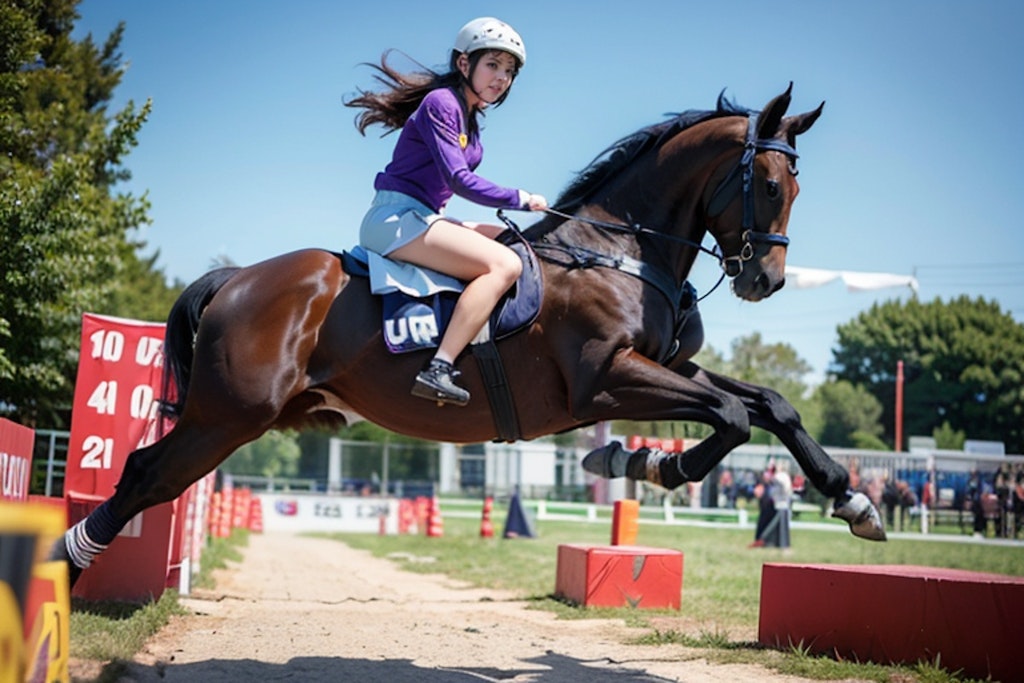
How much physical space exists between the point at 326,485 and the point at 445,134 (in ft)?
115

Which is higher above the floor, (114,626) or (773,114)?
(773,114)

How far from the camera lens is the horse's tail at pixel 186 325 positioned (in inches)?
242

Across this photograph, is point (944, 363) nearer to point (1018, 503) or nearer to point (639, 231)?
point (1018, 503)

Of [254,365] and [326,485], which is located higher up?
[254,365]

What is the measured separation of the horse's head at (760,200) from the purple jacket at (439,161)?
1.31 m

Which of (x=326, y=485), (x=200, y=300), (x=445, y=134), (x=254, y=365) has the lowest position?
(x=326, y=485)

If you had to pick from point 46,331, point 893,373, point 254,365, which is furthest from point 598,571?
point 893,373

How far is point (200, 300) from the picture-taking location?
6.16 metres

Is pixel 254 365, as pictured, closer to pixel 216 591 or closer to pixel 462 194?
pixel 462 194

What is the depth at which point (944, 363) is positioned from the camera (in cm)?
6469

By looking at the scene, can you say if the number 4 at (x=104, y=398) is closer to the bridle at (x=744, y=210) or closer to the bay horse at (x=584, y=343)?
the bay horse at (x=584, y=343)

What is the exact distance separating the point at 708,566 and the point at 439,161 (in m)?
12.6

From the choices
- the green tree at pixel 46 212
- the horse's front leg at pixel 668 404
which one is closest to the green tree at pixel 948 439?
the green tree at pixel 46 212

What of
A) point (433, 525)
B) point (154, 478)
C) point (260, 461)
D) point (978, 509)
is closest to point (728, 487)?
point (978, 509)
